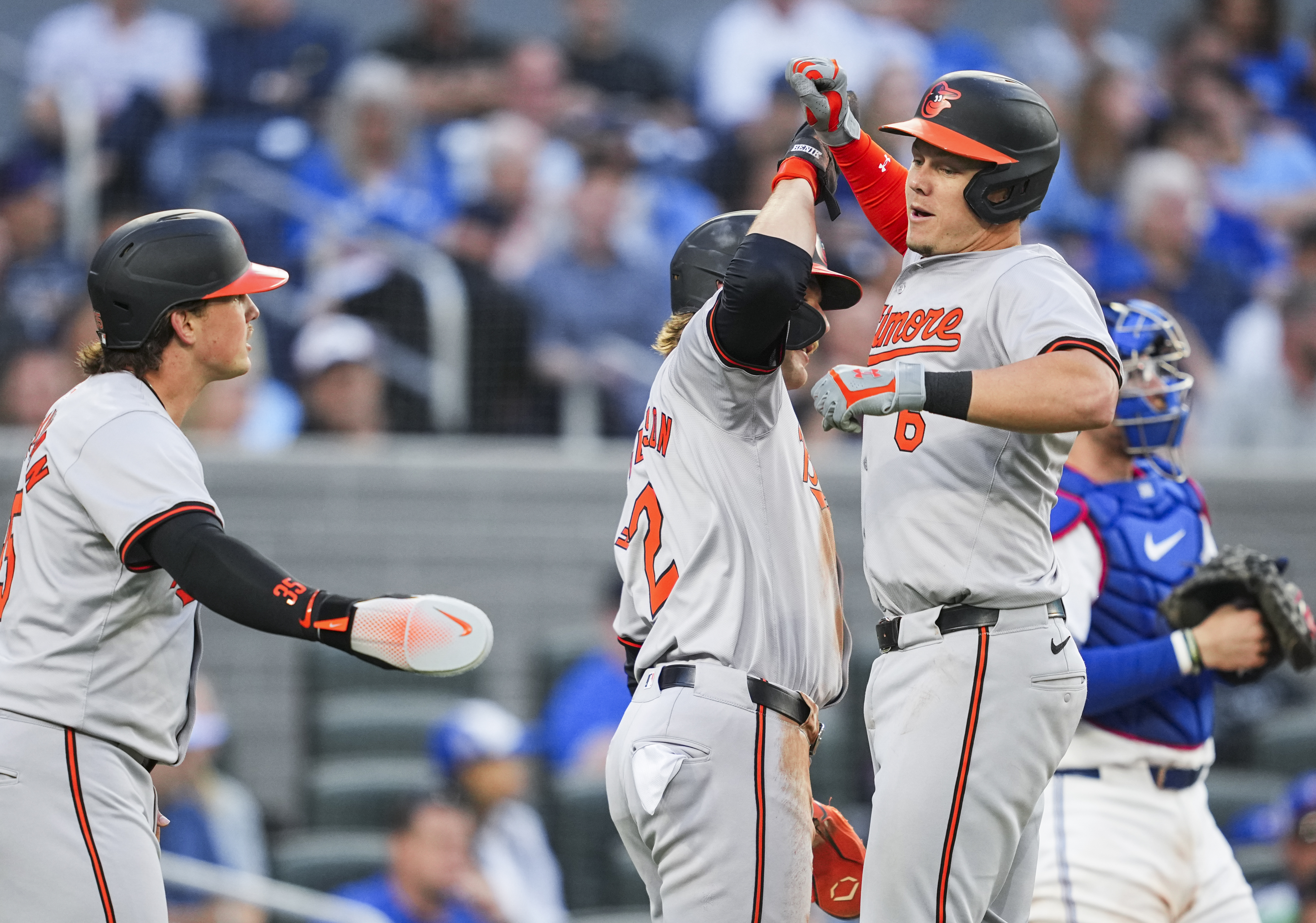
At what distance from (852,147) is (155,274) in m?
1.46

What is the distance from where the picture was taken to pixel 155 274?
3.15m

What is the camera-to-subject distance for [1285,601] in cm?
368

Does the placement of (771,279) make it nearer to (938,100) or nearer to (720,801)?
(938,100)

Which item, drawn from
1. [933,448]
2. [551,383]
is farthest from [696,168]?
[933,448]

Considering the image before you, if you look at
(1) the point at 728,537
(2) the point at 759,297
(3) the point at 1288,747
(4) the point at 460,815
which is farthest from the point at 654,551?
(3) the point at 1288,747

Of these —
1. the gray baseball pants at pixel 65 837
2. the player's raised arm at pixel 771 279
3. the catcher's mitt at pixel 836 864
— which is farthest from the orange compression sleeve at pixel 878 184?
the gray baseball pants at pixel 65 837

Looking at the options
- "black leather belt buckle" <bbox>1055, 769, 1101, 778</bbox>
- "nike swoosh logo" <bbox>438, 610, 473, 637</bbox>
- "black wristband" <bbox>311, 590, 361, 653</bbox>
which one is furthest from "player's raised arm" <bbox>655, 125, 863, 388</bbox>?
"black leather belt buckle" <bbox>1055, 769, 1101, 778</bbox>

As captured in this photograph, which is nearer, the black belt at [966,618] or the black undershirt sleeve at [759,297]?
the black undershirt sleeve at [759,297]

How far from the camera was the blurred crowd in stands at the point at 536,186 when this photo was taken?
787 cm

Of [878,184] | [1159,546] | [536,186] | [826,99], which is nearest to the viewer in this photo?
[826,99]

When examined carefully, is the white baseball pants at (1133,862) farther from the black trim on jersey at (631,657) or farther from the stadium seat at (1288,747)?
the stadium seat at (1288,747)

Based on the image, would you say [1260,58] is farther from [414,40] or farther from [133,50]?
[133,50]

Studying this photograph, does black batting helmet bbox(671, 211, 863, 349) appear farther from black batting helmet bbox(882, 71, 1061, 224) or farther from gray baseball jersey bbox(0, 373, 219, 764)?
gray baseball jersey bbox(0, 373, 219, 764)

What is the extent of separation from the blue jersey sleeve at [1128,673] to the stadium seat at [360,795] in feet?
11.7
